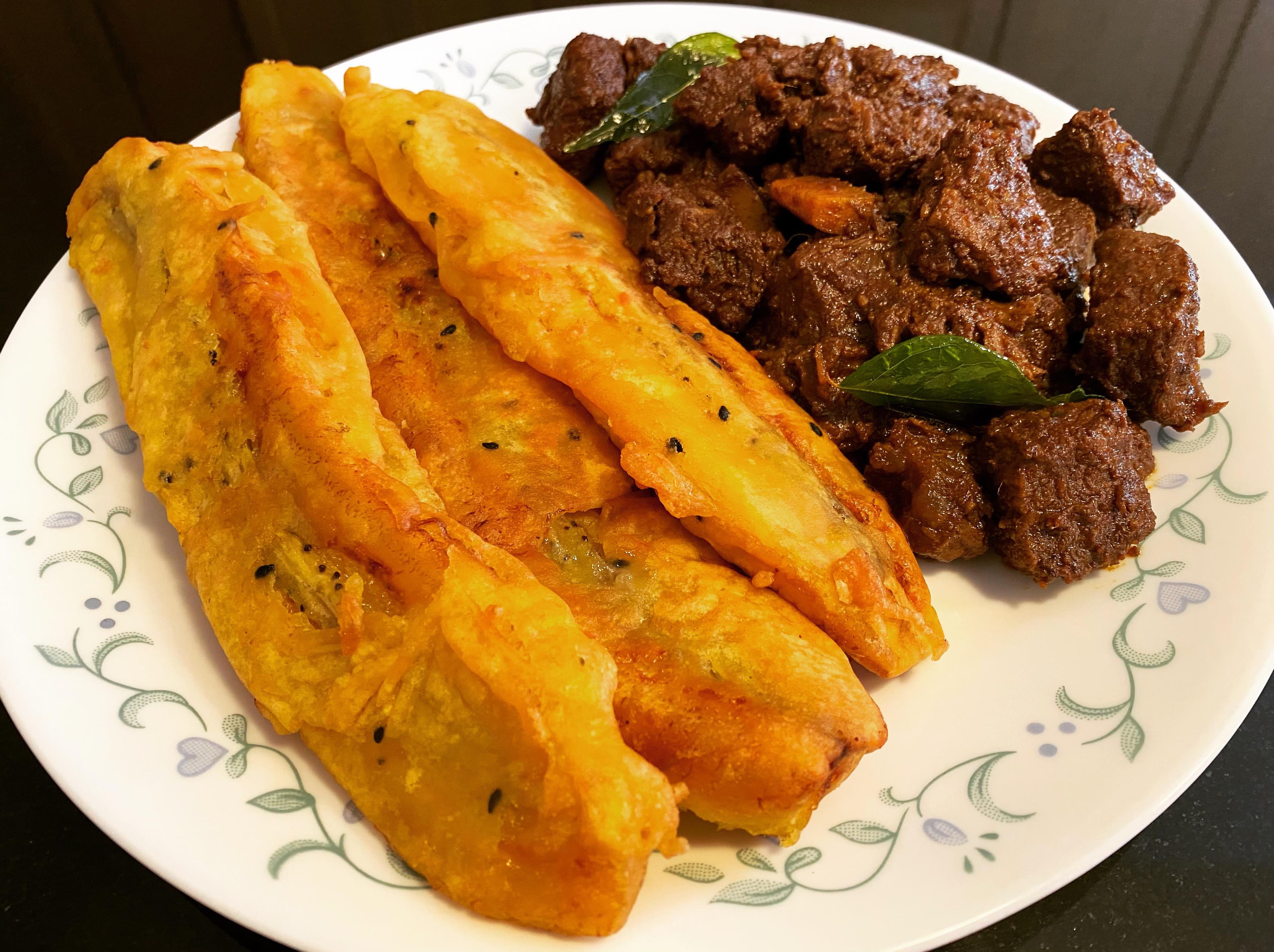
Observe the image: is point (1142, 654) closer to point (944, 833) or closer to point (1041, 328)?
point (944, 833)

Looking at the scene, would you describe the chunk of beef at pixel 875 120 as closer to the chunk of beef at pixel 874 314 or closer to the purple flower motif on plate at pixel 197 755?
the chunk of beef at pixel 874 314

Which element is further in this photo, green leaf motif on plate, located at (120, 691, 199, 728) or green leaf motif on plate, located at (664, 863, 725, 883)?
green leaf motif on plate, located at (120, 691, 199, 728)

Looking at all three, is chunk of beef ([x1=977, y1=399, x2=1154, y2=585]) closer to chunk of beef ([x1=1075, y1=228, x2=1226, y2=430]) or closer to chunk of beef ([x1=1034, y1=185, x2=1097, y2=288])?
chunk of beef ([x1=1075, y1=228, x2=1226, y2=430])

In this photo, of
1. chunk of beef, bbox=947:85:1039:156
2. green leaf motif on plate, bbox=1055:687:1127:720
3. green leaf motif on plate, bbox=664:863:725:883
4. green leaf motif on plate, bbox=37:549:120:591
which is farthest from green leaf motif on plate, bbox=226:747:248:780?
chunk of beef, bbox=947:85:1039:156

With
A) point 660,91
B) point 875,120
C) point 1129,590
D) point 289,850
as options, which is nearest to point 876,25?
point 660,91

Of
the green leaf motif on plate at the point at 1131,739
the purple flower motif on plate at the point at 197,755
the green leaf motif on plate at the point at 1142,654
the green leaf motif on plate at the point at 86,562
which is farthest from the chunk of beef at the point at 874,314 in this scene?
the green leaf motif on plate at the point at 86,562
